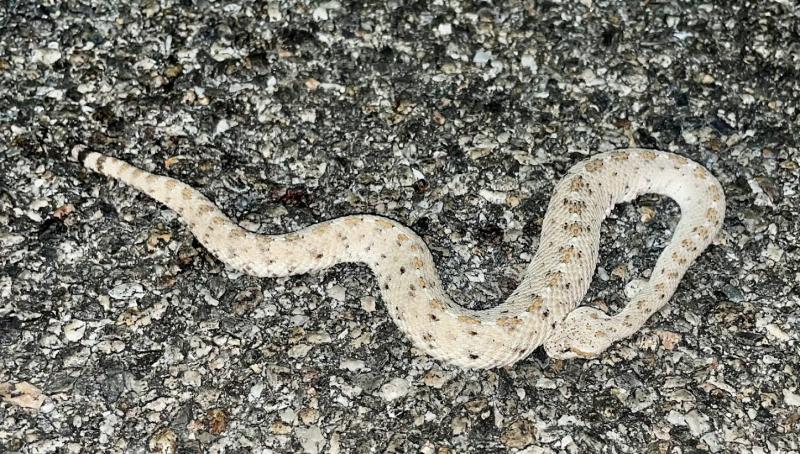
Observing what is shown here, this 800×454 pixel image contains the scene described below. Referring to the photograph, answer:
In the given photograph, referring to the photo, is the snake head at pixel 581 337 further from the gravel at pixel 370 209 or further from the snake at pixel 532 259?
the gravel at pixel 370 209

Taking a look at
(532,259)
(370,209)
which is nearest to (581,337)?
(532,259)

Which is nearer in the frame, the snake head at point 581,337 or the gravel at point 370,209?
the gravel at point 370,209

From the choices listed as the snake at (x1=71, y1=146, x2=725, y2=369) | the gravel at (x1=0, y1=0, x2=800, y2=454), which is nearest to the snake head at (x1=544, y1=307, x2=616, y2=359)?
the snake at (x1=71, y1=146, x2=725, y2=369)

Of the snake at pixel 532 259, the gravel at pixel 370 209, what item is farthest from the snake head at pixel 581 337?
the gravel at pixel 370 209

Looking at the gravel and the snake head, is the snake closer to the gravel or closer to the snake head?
the snake head

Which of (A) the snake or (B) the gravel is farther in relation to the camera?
(A) the snake
